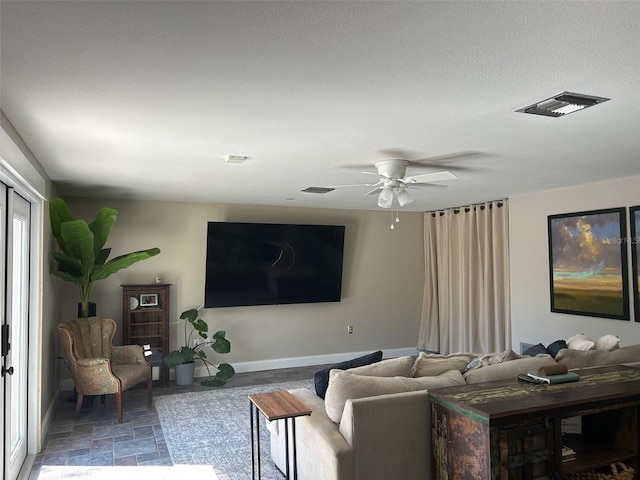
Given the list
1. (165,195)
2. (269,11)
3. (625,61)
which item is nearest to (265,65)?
(269,11)

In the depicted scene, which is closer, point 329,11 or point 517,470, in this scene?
point 329,11

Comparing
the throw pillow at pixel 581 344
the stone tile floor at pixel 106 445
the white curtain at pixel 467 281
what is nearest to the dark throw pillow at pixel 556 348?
the throw pillow at pixel 581 344

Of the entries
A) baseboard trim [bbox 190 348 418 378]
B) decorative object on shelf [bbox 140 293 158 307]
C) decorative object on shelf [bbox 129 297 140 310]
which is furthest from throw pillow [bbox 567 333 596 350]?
decorative object on shelf [bbox 129 297 140 310]

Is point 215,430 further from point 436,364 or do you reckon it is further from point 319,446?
point 436,364

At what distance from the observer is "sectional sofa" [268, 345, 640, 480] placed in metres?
2.68

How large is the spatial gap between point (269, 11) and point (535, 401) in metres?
Result: 2.31

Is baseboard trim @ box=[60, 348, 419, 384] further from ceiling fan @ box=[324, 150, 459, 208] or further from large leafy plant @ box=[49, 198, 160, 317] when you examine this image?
ceiling fan @ box=[324, 150, 459, 208]

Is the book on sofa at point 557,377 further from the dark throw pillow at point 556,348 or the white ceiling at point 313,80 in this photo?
the white ceiling at point 313,80

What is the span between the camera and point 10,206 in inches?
129

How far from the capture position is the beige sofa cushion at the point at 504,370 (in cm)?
314

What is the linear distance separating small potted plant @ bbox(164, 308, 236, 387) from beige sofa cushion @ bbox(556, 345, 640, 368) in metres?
3.89

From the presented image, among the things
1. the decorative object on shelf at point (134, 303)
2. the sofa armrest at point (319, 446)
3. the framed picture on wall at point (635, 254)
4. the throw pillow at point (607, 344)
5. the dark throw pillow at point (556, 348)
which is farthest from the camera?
the decorative object on shelf at point (134, 303)

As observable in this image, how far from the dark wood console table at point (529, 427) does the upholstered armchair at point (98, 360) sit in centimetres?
331

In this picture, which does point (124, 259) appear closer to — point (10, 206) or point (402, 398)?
point (10, 206)
